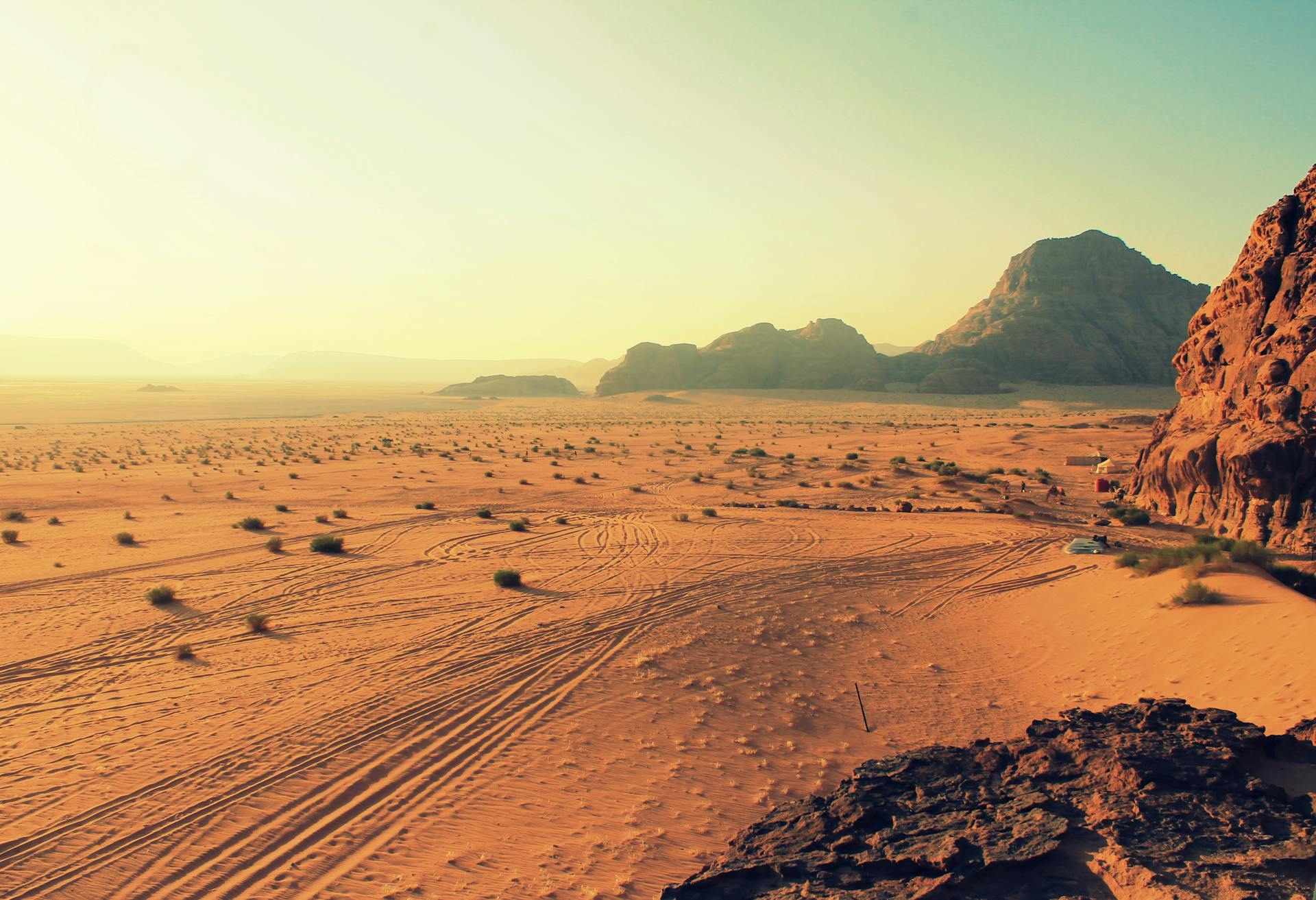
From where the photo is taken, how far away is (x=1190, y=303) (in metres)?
108

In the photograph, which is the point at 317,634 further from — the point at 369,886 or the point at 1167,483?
the point at 1167,483

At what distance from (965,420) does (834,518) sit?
A: 167 feet

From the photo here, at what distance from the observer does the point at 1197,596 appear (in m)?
12.7

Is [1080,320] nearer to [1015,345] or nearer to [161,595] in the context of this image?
[1015,345]

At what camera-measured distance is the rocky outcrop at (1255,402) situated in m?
16.7

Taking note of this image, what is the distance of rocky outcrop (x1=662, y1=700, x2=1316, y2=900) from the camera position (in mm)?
5035

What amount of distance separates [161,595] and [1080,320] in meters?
114

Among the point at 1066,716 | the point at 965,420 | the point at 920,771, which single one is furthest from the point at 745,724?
the point at 965,420

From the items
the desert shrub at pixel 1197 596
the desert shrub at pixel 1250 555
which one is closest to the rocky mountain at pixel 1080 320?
the desert shrub at pixel 1250 555

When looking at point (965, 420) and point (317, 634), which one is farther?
point (965, 420)

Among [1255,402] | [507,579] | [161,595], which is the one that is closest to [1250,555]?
[1255,402]

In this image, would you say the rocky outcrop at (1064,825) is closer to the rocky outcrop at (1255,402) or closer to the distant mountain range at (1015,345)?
the rocky outcrop at (1255,402)

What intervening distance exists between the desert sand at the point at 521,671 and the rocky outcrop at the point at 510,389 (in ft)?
380

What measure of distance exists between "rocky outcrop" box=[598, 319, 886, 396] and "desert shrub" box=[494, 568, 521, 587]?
95937 mm
